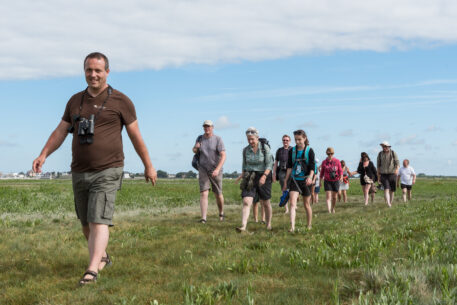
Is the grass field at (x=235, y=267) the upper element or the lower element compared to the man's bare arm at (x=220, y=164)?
lower

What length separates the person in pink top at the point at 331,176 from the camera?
51.3 ft

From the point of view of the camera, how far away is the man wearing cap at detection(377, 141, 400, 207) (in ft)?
55.4

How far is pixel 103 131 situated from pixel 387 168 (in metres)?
13.3

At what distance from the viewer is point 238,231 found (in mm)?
10078

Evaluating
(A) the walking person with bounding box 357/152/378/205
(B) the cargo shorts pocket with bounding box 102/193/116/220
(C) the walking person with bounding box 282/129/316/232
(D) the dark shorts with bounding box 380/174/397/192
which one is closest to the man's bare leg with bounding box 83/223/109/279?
(B) the cargo shorts pocket with bounding box 102/193/116/220

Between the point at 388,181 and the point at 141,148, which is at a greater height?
the point at 141,148

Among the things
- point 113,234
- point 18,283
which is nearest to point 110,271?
point 18,283

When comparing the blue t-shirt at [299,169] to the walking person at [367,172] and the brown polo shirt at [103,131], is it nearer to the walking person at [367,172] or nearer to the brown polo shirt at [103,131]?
the brown polo shirt at [103,131]

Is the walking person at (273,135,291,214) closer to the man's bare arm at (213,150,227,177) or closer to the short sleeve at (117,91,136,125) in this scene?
the man's bare arm at (213,150,227,177)

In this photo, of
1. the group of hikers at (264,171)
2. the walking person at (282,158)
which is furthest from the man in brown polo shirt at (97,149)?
the walking person at (282,158)

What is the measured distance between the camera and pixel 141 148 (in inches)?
239

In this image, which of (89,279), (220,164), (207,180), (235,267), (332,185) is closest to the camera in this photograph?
(89,279)

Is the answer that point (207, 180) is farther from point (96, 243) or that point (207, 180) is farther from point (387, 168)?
point (387, 168)

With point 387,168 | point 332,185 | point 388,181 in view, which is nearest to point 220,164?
point 332,185
